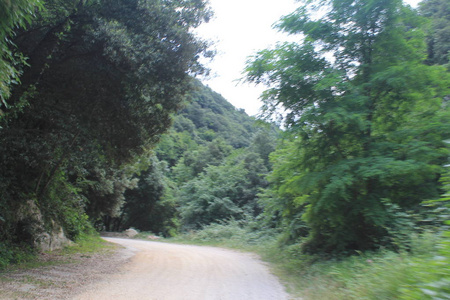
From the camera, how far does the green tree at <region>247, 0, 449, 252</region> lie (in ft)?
24.1

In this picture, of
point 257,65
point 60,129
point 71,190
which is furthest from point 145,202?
point 257,65

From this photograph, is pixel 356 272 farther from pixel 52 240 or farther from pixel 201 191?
pixel 201 191

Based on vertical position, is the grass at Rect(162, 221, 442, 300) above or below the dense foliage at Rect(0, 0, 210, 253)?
below

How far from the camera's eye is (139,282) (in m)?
6.96

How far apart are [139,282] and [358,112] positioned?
685 cm

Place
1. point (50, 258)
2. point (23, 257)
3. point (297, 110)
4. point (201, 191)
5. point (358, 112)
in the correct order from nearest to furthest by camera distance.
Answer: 1. point (358, 112)
2. point (23, 257)
3. point (297, 110)
4. point (50, 258)
5. point (201, 191)

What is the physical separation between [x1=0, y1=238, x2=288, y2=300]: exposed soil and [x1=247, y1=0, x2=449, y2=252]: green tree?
8.70 ft

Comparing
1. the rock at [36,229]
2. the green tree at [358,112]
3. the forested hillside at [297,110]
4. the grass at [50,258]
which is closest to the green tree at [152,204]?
the grass at [50,258]

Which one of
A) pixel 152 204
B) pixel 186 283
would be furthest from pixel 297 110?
pixel 152 204

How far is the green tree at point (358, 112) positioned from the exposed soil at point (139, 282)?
2.65m

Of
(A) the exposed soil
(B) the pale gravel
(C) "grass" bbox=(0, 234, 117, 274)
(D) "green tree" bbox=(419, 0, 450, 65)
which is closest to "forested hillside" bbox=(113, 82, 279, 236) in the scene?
(D) "green tree" bbox=(419, 0, 450, 65)

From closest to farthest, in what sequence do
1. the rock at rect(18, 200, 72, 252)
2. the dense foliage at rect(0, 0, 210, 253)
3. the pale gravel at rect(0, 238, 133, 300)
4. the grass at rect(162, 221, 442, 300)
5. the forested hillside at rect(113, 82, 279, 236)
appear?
the grass at rect(162, 221, 442, 300) < the pale gravel at rect(0, 238, 133, 300) < the dense foliage at rect(0, 0, 210, 253) < the rock at rect(18, 200, 72, 252) < the forested hillside at rect(113, 82, 279, 236)

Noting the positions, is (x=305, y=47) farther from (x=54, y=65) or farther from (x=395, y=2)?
(x=54, y=65)

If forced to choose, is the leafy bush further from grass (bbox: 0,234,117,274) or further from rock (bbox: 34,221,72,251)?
rock (bbox: 34,221,72,251)
